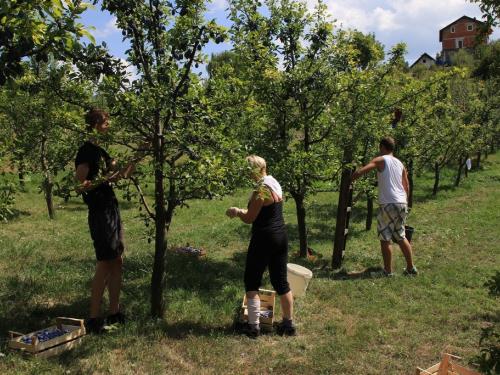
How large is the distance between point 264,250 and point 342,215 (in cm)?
262

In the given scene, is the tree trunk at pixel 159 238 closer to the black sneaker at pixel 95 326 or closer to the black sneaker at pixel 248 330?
the black sneaker at pixel 95 326

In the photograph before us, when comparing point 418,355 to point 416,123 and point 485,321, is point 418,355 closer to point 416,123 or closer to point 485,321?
point 485,321

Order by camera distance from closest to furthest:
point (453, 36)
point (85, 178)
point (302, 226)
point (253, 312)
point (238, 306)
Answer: point (85, 178), point (253, 312), point (238, 306), point (302, 226), point (453, 36)

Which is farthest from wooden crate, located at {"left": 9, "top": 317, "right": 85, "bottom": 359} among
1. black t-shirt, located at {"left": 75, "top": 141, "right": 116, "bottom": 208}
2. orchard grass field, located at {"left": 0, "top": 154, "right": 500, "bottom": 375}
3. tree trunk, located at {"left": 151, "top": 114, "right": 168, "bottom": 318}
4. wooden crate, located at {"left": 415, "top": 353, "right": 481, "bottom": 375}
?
wooden crate, located at {"left": 415, "top": 353, "right": 481, "bottom": 375}

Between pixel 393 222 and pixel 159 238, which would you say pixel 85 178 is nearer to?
pixel 159 238

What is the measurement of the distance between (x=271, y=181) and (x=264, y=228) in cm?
47

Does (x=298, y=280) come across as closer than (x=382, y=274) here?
Yes

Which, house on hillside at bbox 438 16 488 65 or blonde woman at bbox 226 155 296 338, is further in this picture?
house on hillside at bbox 438 16 488 65

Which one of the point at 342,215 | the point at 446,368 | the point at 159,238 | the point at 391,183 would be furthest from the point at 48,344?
the point at 391,183

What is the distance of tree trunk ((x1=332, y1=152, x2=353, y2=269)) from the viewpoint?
6410 mm

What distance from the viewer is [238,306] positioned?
4.87 m

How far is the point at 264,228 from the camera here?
4.20 meters

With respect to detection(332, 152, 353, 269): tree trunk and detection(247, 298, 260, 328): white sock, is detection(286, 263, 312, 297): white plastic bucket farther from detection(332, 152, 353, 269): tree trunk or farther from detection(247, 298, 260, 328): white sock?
detection(332, 152, 353, 269): tree trunk

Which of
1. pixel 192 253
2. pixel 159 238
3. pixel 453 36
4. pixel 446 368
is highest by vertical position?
pixel 453 36
